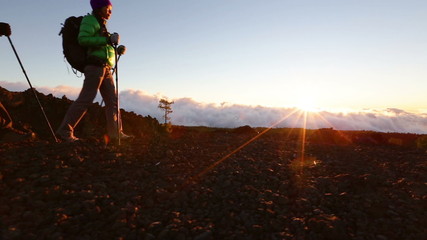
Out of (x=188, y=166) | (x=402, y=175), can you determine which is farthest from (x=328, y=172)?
(x=188, y=166)

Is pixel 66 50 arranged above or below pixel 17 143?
above

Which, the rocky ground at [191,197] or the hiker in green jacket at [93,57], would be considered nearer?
the rocky ground at [191,197]

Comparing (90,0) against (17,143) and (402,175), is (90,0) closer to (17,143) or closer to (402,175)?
(17,143)

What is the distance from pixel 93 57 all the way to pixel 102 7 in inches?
51.4

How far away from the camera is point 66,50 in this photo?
8.02m

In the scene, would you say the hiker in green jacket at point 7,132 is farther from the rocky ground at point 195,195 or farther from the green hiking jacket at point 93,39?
the green hiking jacket at point 93,39

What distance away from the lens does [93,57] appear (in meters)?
8.07

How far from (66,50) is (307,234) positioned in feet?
22.6

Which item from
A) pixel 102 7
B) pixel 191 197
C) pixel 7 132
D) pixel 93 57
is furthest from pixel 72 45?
pixel 191 197

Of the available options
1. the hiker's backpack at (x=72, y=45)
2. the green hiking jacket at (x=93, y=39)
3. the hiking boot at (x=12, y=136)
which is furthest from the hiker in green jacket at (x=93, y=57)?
the hiking boot at (x=12, y=136)

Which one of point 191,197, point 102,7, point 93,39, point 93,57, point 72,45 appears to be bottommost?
point 191,197

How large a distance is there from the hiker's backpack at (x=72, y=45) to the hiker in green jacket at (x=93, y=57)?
0.19 meters

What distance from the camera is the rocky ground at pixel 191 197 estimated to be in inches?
168

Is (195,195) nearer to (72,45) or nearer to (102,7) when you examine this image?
(72,45)
